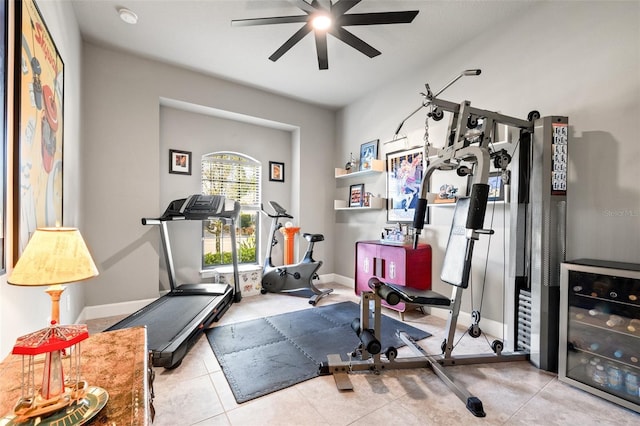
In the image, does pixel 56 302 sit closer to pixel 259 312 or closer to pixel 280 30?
pixel 259 312

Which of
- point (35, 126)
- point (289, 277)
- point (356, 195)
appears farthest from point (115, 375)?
point (356, 195)

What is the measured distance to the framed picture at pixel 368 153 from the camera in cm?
428

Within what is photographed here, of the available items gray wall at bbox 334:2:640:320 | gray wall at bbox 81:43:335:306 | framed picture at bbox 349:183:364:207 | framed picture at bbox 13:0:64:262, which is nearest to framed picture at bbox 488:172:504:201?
gray wall at bbox 334:2:640:320

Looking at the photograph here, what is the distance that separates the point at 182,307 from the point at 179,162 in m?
2.08

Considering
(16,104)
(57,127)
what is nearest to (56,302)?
(16,104)

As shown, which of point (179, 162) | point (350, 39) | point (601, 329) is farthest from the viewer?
point (179, 162)

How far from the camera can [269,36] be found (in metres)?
3.09

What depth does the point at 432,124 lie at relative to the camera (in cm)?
350

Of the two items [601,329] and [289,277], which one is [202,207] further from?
[601,329]

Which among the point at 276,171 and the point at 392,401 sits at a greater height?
the point at 276,171

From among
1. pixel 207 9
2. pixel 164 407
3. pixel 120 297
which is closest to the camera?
pixel 164 407

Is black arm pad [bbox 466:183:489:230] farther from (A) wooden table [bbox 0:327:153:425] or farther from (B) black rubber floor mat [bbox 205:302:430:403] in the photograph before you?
(A) wooden table [bbox 0:327:153:425]

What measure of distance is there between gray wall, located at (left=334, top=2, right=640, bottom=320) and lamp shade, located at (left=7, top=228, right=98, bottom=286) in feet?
10.6

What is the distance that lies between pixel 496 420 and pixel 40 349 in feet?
7.11
